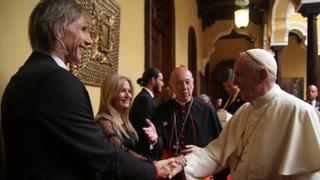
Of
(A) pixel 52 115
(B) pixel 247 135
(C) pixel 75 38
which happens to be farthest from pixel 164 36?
A: (A) pixel 52 115

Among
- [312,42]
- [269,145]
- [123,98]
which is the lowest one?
[269,145]

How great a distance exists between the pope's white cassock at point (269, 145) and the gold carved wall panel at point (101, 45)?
105cm

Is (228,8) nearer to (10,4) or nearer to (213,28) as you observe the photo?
(213,28)

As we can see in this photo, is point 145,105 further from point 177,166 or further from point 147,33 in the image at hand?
point 177,166

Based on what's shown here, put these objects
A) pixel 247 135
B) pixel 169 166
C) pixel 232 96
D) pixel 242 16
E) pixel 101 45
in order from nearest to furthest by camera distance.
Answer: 1. pixel 169 166
2. pixel 247 135
3. pixel 101 45
4. pixel 232 96
5. pixel 242 16

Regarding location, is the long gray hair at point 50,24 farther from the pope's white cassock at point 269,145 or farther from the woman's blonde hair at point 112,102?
the pope's white cassock at point 269,145

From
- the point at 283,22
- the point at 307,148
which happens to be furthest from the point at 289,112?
the point at 283,22

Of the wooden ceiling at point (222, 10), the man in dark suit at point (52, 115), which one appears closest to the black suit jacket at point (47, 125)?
the man in dark suit at point (52, 115)

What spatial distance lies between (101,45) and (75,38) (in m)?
1.71

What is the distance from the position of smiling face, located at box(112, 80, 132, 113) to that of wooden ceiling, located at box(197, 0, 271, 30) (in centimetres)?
915

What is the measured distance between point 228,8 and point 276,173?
11.0m

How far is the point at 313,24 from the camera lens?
729cm

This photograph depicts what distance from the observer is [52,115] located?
1470 millimetres

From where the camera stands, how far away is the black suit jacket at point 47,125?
148cm
